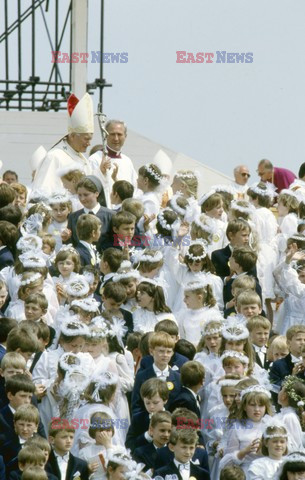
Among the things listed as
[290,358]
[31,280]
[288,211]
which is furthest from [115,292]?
[288,211]

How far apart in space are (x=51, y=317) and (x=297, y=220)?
10.9 feet

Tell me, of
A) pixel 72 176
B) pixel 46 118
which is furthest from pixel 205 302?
pixel 46 118

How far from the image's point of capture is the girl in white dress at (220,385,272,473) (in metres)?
13.3

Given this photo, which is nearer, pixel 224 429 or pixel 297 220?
pixel 224 429

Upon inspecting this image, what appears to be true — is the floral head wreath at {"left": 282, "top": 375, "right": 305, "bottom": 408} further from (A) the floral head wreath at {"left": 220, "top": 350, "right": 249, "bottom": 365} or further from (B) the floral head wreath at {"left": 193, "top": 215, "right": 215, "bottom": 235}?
(B) the floral head wreath at {"left": 193, "top": 215, "right": 215, "bottom": 235}

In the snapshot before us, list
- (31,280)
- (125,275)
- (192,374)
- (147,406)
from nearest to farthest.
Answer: (147,406)
(192,374)
(31,280)
(125,275)

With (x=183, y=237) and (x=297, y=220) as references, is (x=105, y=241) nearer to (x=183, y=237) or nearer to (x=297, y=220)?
(x=183, y=237)

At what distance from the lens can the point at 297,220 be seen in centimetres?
1727

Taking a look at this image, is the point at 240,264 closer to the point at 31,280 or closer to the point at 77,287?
the point at 77,287

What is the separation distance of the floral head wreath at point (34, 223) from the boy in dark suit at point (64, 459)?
2990 millimetres

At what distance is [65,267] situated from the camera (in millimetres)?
15039

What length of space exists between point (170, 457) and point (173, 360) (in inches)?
44.7

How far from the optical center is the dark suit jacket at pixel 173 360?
1377 cm

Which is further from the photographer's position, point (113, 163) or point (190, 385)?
point (113, 163)
